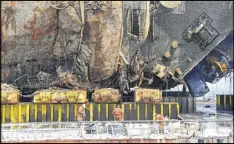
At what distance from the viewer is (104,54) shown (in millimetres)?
20562

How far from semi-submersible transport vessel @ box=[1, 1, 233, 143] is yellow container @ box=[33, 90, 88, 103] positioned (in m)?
0.04

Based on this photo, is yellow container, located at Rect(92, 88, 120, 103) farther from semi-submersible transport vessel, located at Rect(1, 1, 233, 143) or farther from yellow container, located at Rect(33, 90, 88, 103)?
yellow container, located at Rect(33, 90, 88, 103)

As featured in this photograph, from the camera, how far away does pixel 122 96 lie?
71.8 ft

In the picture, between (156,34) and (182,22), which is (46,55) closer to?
(156,34)

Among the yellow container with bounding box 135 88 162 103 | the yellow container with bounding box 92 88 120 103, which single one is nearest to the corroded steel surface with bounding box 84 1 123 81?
the yellow container with bounding box 92 88 120 103

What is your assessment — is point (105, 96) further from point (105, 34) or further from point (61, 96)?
point (105, 34)

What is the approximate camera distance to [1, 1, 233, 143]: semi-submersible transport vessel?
1950 centimetres

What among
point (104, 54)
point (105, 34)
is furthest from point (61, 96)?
point (105, 34)

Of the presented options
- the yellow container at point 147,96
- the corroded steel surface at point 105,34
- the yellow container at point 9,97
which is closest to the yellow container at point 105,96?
the yellow container at point 147,96

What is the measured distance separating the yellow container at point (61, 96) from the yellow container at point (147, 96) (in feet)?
7.40

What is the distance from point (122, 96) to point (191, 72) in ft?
17.1

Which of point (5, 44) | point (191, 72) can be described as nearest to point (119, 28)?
point (5, 44)

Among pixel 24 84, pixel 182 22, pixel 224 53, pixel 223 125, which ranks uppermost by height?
pixel 182 22

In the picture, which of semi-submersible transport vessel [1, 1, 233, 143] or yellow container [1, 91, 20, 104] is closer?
yellow container [1, 91, 20, 104]
